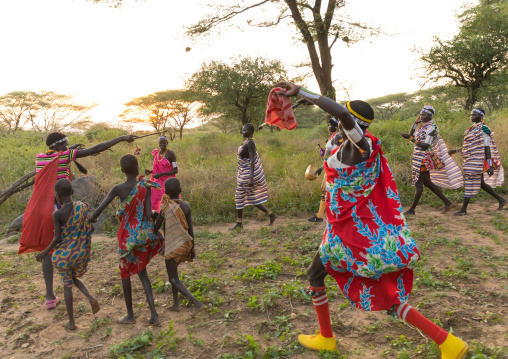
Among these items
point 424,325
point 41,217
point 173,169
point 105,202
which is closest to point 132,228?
point 105,202

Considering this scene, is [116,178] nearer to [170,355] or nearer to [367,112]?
→ [170,355]

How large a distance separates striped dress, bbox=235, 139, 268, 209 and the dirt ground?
1328 mm

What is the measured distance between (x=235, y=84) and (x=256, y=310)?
16.5 metres

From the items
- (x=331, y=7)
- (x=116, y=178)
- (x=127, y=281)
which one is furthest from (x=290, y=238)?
(x=331, y=7)

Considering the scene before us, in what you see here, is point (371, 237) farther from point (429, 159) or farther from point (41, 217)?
point (429, 159)

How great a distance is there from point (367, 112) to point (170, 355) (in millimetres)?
2244

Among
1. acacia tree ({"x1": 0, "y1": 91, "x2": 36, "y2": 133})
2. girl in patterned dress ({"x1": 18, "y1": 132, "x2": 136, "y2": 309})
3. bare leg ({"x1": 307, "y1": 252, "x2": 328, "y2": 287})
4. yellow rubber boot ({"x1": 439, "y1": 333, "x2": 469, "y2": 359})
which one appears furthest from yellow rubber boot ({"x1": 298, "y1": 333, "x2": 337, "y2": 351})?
acacia tree ({"x1": 0, "y1": 91, "x2": 36, "y2": 133})

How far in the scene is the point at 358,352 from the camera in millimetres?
2529

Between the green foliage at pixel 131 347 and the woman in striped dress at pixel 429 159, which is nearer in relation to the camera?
the green foliage at pixel 131 347

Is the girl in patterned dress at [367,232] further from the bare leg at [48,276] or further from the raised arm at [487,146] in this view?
the raised arm at [487,146]

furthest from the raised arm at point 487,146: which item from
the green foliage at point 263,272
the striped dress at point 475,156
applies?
the green foliage at point 263,272

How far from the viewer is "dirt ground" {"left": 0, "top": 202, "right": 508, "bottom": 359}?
8.73 ft

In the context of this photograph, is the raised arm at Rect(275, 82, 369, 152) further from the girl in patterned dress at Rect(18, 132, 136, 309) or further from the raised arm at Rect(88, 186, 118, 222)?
the girl in patterned dress at Rect(18, 132, 136, 309)

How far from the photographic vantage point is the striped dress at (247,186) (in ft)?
20.2
